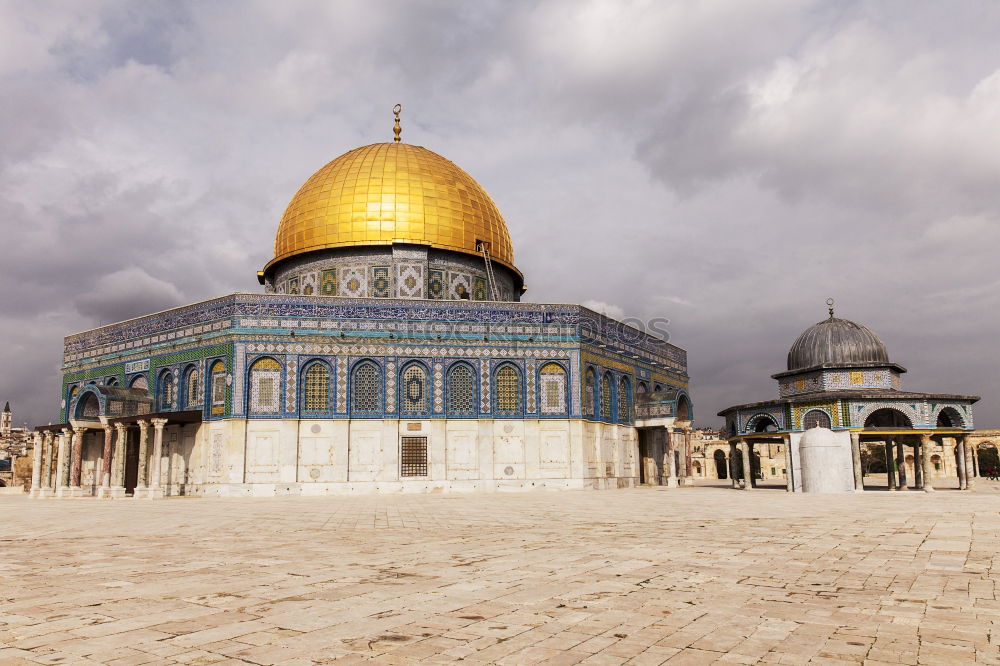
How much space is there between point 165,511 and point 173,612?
47.0 ft

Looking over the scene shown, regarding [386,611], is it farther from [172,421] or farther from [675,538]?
[172,421]

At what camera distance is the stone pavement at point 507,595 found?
15.0 feet

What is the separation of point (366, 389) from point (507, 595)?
23.4m

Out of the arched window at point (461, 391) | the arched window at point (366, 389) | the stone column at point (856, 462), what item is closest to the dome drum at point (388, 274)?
the arched window at point (366, 389)

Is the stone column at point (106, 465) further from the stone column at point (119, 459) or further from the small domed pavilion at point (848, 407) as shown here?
the small domed pavilion at point (848, 407)

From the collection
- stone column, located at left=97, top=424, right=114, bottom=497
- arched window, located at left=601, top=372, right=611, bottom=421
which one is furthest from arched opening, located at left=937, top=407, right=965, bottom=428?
stone column, located at left=97, top=424, right=114, bottom=497

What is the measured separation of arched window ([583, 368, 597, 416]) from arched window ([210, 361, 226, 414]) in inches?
532

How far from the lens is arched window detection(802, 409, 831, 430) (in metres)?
28.4

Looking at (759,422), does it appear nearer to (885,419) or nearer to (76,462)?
(885,419)

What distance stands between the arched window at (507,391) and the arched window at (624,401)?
5.52 metres

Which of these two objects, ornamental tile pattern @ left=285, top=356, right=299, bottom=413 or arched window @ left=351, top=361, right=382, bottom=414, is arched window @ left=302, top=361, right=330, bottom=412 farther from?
arched window @ left=351, top=361, right=382, bottom=414

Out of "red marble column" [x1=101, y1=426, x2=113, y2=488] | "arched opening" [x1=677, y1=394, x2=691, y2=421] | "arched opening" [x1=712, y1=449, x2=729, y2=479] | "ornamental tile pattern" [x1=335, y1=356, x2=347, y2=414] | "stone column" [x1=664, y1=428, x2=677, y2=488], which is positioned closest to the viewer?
"ornamental tile pattern" [x1=335, y1=356, x2=347, y2=414]

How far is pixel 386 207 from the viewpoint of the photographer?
112ft

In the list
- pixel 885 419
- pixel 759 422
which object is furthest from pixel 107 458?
pixel 885 419
